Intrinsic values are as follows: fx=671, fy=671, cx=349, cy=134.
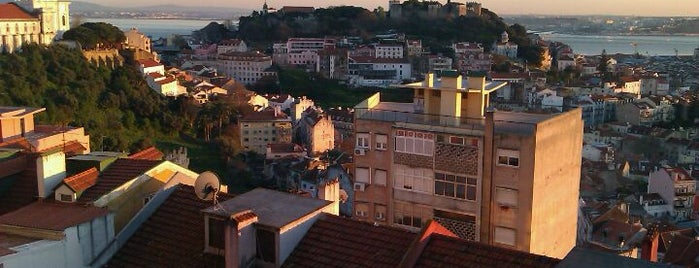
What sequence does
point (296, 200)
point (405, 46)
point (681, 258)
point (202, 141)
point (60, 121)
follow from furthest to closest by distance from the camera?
point (405, 46) < point (202, 141) < point (60, 121) < point (681, 258) < point (296, 200)

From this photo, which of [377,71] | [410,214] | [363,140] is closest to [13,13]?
[377,71]

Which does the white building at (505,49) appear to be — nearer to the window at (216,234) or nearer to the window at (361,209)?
the window at (361,209)

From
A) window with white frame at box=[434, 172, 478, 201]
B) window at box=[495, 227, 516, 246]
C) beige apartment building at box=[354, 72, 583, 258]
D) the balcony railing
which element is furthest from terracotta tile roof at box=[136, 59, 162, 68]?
window at box=[495, 227, 516, 246]

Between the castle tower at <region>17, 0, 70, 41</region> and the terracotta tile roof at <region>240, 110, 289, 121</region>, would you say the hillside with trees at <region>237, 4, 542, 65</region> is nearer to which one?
the castle tower at <region>17, 0, 70, 41</region>

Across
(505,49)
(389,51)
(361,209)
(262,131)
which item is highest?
(505,49)

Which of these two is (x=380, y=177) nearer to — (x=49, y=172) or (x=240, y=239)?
(x=49, y=172)

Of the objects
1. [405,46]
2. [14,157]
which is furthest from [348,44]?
[14,157]

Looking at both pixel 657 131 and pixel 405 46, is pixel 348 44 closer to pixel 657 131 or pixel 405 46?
pixel 405 46
